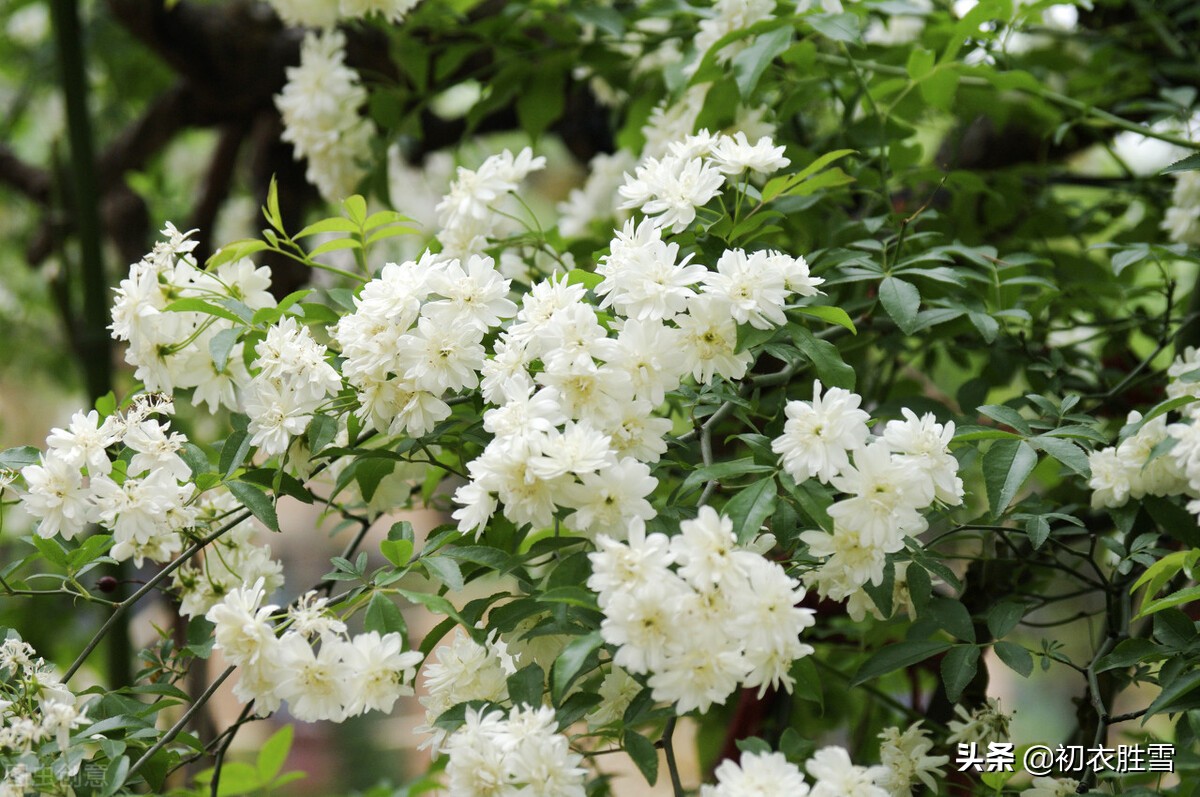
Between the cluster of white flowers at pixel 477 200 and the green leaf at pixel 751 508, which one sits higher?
the cluster of white flowers at pixel 477 200

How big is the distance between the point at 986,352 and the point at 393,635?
Answer: 73cm

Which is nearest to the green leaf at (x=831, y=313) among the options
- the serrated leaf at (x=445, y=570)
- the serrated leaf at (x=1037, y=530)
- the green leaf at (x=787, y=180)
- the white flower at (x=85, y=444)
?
the green leaf at (x=787, y=180)

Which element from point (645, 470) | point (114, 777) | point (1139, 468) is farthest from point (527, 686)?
point (1139, 468)

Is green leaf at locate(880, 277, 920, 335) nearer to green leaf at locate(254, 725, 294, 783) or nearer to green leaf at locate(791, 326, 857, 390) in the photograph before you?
green leaf at locate(791, 326, 857, 390)

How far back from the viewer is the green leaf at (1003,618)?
793 millimetres

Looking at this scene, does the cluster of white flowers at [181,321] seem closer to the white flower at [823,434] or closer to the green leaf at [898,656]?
the white flower at [823,434]

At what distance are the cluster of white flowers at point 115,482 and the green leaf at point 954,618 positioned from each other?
1.90ft

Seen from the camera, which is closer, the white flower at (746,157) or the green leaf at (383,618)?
the green leaf at (383,618)

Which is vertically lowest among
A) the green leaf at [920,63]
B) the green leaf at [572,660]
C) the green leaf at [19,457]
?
the green leaf at [572,660]

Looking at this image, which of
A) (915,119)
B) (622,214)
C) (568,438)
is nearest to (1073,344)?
(915,119)

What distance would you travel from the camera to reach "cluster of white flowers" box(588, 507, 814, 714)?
588 millimetres

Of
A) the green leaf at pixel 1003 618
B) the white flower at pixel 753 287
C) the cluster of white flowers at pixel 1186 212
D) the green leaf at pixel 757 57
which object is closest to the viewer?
the white flower at pixel 753 287

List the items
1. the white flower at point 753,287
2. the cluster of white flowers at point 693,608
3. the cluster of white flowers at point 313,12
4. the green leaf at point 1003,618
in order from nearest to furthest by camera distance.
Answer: the cluster of white flowers at point 693,608, the white flower at point 753,287, the green leaf at point 1003,618, the cluster of white flowers at point 313,12

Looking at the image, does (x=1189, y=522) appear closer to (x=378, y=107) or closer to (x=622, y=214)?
(x=622, y=214)
